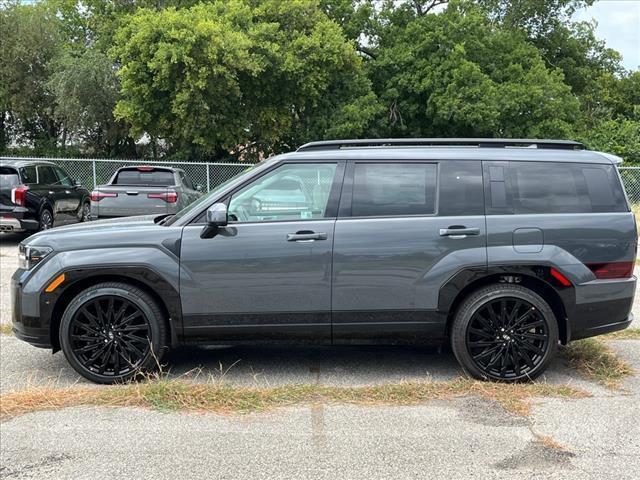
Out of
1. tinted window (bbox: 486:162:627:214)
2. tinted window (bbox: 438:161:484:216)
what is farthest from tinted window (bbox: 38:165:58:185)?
tinted window (bbox: 486:162:627:214)

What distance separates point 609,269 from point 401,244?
1606 millimetres

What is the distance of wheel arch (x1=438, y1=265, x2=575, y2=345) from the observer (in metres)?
4.50

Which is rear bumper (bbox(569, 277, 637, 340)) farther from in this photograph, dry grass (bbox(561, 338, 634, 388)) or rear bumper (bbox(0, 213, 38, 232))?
rear bumper (bbox(0, 213, 38, 232))

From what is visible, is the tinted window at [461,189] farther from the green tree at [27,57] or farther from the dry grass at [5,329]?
the green tree at [27,57]

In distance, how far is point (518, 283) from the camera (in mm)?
4633

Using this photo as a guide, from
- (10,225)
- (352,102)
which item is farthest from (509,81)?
(10,225)

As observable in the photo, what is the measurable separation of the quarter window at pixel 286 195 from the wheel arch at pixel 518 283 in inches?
44.4

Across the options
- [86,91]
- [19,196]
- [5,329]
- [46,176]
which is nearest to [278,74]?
[86,91]

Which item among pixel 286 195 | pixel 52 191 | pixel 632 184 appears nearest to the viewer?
pixel 286 195

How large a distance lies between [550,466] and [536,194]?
6.87ft

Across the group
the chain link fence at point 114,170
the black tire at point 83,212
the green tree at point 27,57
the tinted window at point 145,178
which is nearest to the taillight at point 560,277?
the tinted window at point 145,178

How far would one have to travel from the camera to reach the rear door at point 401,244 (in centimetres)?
446

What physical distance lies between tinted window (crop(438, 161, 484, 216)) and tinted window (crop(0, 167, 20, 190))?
10033mm

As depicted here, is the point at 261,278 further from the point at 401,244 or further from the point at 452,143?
the point at 452,143
